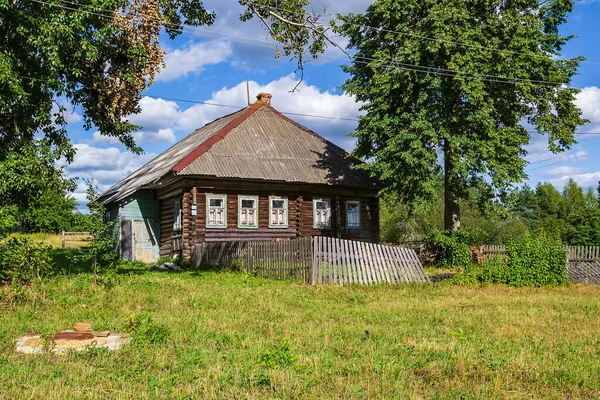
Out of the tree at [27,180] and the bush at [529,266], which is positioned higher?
the tree at [27,180]

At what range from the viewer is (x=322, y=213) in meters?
25.0

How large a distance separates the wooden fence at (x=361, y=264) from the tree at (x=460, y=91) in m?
5.25

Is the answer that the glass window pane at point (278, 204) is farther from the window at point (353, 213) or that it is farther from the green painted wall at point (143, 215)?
the green painted wall at point (143, 215)

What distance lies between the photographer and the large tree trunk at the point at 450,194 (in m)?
22.0

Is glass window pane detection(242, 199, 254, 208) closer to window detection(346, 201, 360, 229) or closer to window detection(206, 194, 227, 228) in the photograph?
window detection(206, 194, 227, 228)

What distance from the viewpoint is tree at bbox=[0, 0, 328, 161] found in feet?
41.1

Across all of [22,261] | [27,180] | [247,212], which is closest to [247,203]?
[247,212]

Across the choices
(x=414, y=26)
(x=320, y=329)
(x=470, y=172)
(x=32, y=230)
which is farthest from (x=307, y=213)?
(x=32, y=230)

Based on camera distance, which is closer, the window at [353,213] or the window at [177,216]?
the window at [177,216]

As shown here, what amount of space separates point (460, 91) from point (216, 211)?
36.3 feet

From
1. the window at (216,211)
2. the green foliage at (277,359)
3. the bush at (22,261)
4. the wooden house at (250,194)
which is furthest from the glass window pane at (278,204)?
the green foliage at (277,359)

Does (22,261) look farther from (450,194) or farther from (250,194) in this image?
(450,194)

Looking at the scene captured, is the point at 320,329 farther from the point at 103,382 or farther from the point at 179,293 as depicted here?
the point at 179,293

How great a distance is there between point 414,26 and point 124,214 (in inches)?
588
